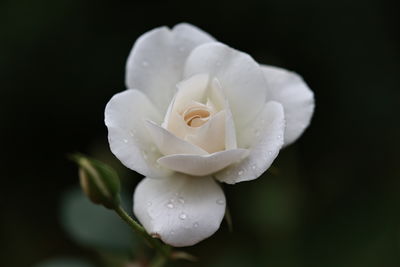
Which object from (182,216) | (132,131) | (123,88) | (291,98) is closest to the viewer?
(182,216)

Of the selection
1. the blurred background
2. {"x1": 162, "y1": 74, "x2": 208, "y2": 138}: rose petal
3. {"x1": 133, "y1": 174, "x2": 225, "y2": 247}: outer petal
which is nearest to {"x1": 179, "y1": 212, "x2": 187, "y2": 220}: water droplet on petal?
{"x1": 133, "y1": 174, "x2": 225, "y2": 247}: outer petal

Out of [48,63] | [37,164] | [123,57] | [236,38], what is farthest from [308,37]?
[37,164]

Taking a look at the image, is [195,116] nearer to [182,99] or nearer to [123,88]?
[182,99]

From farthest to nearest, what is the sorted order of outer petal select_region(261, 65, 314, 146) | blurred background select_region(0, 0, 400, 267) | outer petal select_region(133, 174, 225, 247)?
blurred background select_region(0, 0, 400, 267)
outer petal select_region(261, 65, 314, 146)
outer petal select_region(133, 174, 225, 247)

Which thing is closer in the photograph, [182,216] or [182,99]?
[182,216]

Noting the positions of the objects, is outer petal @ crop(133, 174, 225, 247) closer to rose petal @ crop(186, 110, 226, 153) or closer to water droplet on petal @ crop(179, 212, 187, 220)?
water droplet on petal @ crop(179, 212, 187, 220)

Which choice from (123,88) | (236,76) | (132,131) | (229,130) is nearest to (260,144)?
(229,130)

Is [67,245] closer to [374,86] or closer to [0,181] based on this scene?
[0,181]
